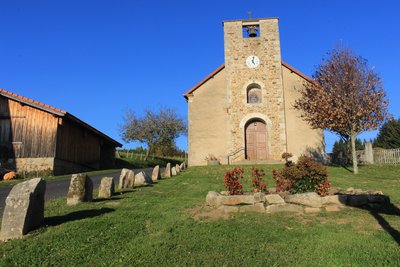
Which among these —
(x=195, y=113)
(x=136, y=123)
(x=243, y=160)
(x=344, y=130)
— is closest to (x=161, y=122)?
(x=136, y=123)

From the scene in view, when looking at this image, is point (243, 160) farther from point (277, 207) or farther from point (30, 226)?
point (30, 226)

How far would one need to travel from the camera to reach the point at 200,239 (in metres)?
5.43

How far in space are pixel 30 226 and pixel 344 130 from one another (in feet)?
53.5

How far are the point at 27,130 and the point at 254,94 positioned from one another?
49.5 ft

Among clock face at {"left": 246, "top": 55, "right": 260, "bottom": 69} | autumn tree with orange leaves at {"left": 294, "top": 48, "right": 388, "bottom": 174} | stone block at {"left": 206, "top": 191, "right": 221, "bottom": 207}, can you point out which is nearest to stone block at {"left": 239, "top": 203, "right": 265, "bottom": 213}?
stone block at {"left": 206, "top": 191, "right": 221, "bottom": 207}

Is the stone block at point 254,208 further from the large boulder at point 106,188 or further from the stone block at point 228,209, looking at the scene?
the large boulder at point 106,188

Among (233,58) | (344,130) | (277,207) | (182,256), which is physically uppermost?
(233,58)

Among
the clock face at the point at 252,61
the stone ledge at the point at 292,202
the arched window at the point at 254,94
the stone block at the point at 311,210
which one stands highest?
the clock face at the point at 252,61

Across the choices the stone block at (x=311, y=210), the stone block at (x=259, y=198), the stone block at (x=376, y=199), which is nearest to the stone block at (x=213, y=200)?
the stone block at (x=259, y=198)

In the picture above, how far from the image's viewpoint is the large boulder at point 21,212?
17.3ft

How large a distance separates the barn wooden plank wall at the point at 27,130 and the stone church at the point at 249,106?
29.1 feet

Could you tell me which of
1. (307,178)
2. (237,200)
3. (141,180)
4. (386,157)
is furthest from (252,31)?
(237,200)

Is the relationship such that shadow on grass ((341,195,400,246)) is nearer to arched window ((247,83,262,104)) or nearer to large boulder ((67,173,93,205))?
large boulder ((67,173,93,205))

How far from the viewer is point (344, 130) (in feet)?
57.9
